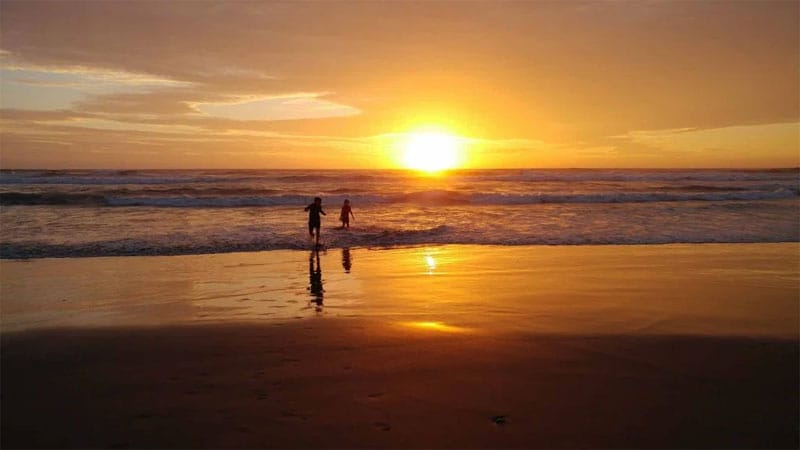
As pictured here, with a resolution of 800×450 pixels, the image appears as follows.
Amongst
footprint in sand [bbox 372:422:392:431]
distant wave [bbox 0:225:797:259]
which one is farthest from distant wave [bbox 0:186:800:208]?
footprint in sand [bbox 372:422:392:431]

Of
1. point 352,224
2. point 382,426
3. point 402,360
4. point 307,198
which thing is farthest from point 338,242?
point 307,198

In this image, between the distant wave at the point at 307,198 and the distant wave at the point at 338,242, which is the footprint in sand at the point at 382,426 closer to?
the distant wave at the point at 338,242

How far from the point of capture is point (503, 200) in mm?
36562

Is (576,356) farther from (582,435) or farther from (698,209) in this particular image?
(698,209)

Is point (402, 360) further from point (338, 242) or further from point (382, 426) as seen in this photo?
point (338, 242)

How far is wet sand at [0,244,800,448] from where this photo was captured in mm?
4730

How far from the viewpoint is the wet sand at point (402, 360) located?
473 cm

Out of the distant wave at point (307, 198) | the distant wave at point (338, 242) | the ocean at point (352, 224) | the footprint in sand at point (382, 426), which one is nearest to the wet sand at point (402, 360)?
the footprint in sand at point (382, 426)

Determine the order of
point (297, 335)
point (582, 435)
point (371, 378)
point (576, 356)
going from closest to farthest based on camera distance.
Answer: point (582, 435) → point (371, 378) → point (576, 356) → point (297, 335)

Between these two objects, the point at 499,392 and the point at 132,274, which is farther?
the point at 132,274

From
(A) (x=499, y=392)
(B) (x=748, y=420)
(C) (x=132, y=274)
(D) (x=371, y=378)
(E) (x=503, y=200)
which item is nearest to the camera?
(B) (x=748, y=420)

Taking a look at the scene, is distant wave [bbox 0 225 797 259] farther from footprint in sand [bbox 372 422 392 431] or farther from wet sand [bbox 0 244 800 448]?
footprint in sand [bbox 372 422 392 431]

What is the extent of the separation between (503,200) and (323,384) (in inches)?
1258

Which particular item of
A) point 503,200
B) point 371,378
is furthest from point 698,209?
point 371,378
